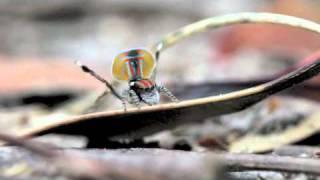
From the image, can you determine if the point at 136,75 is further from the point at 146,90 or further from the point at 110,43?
the point at 110,43

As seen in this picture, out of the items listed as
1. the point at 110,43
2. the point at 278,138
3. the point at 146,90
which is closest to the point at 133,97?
the point at 146,90

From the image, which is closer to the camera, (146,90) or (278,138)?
(146,90)

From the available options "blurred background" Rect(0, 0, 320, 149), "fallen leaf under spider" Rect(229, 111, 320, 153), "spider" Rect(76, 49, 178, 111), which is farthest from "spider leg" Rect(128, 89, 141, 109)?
"blurred background" Rect(0, 0, 320, 149)

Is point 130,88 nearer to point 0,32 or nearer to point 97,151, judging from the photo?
point 97,151

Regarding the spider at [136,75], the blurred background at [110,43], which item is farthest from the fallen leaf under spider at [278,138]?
the blurred background at [110,43]

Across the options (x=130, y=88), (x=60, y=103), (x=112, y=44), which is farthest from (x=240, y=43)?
(x=130, y=88)

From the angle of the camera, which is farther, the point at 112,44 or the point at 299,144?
the point at 112,44

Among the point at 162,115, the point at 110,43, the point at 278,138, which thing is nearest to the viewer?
the point at 162,115
